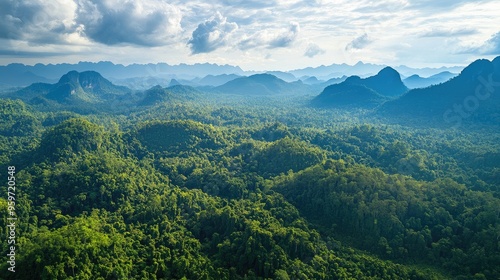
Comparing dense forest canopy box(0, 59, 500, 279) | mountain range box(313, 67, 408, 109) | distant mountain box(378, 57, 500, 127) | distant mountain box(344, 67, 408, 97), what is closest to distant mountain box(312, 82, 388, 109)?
mountain range box(313, 67, 408, 109)

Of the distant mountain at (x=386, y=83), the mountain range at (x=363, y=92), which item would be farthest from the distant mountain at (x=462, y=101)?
the distant mountain at (x=386, y=83)

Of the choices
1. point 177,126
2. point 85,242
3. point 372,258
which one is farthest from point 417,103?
point 85,242

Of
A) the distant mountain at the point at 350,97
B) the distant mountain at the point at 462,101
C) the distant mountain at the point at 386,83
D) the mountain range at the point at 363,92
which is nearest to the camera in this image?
the distant mountain at the point at 462,101

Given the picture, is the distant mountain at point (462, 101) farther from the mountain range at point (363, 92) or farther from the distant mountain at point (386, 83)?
the distant mountain at point (386, 83)

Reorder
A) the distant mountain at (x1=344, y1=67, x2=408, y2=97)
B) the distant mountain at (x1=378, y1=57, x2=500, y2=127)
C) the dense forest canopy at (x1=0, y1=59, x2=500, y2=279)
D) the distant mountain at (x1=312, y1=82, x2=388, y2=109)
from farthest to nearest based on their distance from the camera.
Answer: the distant mountain at (x1=344, y1=67, x2=408, y2=97)
the distant mountain at (x1=312, y1=82, x2=388, y2=109)
the distant mountain at (x1=378, y1=57, x2=500, y2=127)
the dense forest canopy at (x1=0, y1=59, x2=500, y2=279)

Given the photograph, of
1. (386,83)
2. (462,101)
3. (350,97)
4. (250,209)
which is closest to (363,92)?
(350,97)

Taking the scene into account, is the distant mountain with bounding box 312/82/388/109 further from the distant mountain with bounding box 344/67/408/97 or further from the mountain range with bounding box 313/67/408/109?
the distant mountain with bounding box 344/67/408/97

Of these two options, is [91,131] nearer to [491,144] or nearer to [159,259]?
[159,259]
